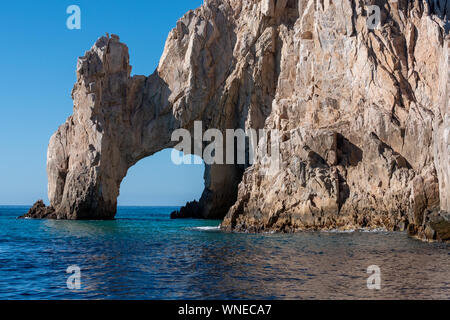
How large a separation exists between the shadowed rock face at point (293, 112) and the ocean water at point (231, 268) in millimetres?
5687

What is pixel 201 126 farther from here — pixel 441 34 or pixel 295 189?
pixel 441 34

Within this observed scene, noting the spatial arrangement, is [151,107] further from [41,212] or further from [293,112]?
[293,112]

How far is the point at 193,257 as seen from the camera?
2003cm

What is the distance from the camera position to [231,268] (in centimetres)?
1691

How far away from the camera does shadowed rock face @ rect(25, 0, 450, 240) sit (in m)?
31.2

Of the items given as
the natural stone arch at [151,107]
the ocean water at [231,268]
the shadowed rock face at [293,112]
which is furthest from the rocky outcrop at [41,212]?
the ocean water at [231,268]

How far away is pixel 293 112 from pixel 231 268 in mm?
24187

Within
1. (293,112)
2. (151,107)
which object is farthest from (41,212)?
(293,112)

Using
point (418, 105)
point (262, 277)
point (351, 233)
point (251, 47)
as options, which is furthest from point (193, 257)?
point (251, 47)

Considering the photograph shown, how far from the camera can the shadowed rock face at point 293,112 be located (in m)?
31.2

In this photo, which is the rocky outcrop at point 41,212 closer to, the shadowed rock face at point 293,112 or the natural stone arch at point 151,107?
the natural stone arch at point 151,107

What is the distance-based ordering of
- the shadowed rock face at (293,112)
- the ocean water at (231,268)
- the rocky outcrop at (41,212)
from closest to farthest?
the ocean water at (231,268)
the shadowed rock face at (293,112)
the rocky outcrop at (41,212)

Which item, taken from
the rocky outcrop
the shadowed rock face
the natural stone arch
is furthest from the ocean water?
the rocky outcrop

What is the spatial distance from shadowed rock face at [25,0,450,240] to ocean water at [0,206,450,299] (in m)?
5.69
